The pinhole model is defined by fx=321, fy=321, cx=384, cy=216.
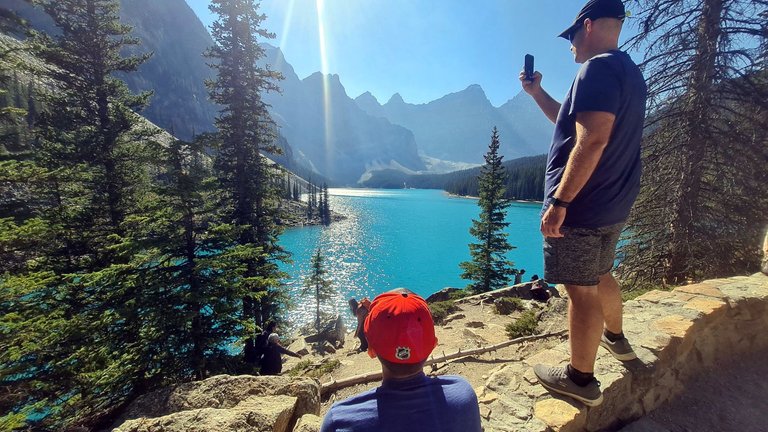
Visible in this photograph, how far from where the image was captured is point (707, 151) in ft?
23.0

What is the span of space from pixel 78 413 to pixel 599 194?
9.33 m

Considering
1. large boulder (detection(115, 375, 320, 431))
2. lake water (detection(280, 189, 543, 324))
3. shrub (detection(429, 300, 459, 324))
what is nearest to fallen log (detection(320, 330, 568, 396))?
large boulder (detection(115, 375, 320, 431))

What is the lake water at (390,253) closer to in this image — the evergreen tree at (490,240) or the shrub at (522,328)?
the evergreen tree at (490,240)

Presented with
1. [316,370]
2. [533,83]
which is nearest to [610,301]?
[533,83]

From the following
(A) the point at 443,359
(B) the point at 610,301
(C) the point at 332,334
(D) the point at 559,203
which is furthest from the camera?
(C) the point at 332,334

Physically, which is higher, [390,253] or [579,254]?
[579,254]

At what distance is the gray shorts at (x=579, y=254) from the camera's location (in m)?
2.32

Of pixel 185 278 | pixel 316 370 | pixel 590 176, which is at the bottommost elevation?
pixel 316 370

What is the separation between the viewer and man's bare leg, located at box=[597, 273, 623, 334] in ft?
8.86

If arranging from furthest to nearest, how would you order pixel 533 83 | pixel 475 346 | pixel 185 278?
pixel 185 278, pixel 475 346, pixel 533 83

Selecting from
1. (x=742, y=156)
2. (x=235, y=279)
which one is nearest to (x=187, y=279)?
(x=235, y=279)

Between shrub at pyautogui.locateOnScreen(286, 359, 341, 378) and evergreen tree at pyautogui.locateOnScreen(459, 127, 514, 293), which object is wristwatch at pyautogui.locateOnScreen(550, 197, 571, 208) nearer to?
shrub at pyautogui.locateOnScreen(286, 359, 341, 378)

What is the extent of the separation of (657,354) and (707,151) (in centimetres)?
667

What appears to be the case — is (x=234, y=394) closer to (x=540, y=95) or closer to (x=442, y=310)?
(x=540, y=95)
